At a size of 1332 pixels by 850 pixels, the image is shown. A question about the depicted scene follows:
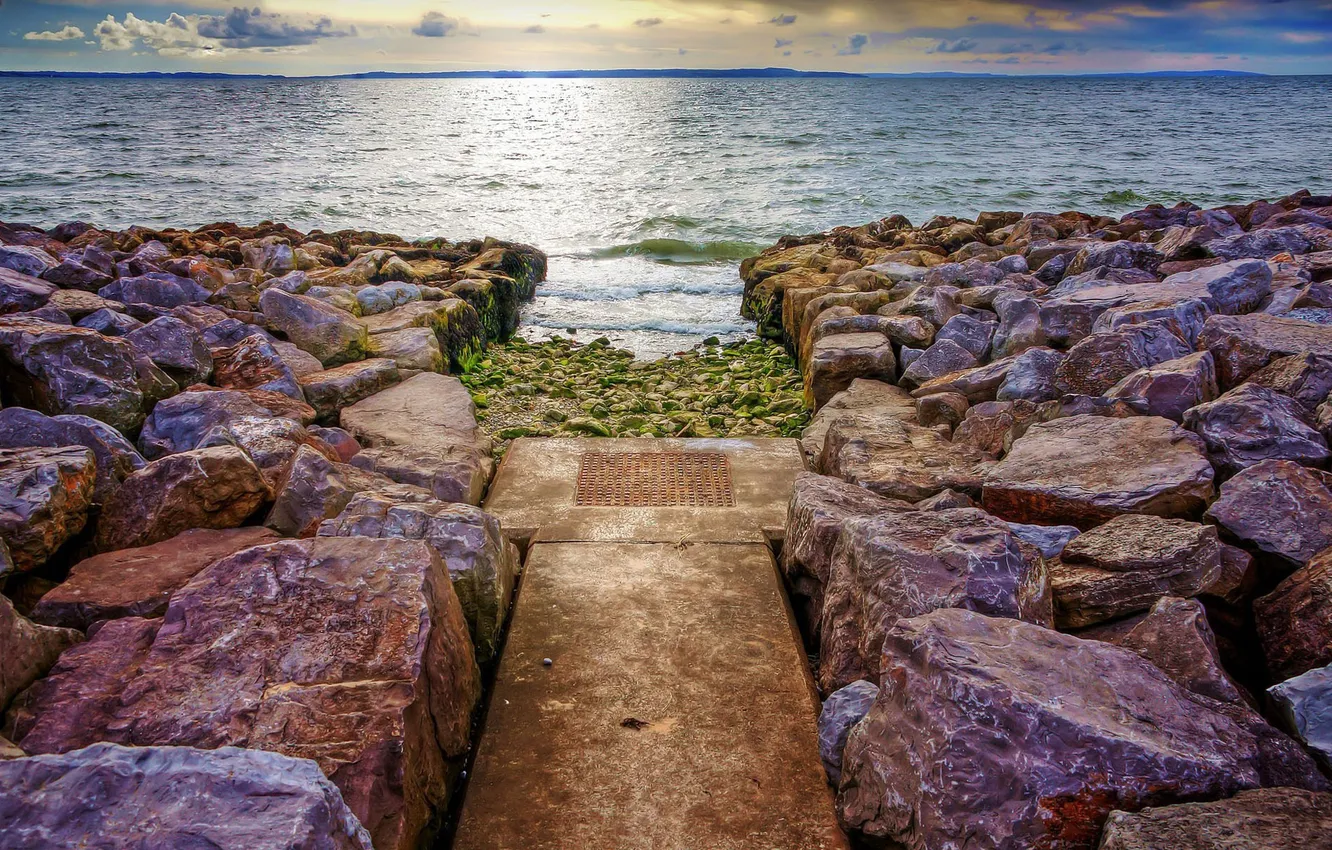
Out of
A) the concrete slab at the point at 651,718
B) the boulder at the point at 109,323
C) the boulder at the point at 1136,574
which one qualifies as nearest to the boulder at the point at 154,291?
the boulder at the point at 109,323

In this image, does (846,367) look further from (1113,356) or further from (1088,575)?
(1088,575)

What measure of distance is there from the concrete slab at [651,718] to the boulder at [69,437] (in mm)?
1752

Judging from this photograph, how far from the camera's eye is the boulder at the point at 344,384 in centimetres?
521

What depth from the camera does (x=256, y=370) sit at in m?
4.98

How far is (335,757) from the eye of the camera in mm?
1972

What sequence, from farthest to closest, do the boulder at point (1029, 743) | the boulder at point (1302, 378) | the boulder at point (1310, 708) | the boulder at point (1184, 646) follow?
the boulder at point (1302, 378)
the boulder at point (1184, 646)
the boulder at point (1310, 708)
the boulder at point (1029, 743)

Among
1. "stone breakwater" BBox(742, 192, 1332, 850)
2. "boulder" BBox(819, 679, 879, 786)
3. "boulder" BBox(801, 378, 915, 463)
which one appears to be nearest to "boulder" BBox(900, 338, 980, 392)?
"stone breakwater" BBox(742, 192, 1332, 850)

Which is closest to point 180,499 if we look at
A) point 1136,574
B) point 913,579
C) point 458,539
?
point 458,539

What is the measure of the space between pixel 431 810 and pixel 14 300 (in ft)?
15.6

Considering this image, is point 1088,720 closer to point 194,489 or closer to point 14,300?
point 194,489

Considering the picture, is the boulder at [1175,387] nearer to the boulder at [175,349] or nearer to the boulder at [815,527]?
the boulder at [815,527]

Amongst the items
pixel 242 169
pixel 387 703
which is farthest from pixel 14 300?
pixel 242 169

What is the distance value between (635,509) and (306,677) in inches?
83.2

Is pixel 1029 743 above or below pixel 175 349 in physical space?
above
